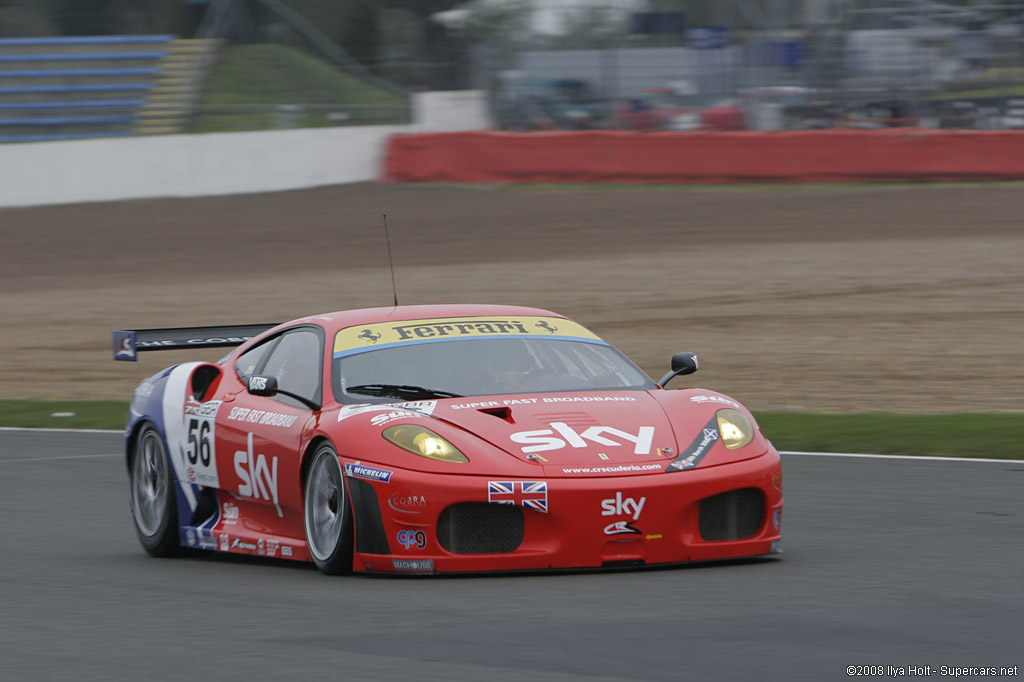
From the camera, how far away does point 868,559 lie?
21.2 ft

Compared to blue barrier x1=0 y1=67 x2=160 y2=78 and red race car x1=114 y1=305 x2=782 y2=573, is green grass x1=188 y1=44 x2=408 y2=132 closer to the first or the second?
blue barrier x1=0 y1=67 x2=160 y2=78

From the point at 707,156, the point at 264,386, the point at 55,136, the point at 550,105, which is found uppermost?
the point at 264,386

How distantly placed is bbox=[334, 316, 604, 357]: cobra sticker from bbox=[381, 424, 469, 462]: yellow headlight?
2.86 ft

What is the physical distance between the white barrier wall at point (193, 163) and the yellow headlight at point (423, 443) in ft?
76.6

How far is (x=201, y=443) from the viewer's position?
7.55 meters

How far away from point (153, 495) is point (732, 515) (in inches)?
120

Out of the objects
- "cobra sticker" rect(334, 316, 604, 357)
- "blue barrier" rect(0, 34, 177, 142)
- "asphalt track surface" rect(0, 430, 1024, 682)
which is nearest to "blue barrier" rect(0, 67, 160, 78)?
"blue barrier" rect(0, 34, 177, 142)

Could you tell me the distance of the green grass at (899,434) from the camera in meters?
10.6

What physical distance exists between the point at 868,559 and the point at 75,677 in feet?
10.3

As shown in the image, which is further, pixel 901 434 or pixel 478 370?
pixel 901 434

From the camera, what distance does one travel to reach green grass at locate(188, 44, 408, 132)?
3023cm

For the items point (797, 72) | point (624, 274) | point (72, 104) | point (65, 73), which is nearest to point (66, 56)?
point (65, 73)

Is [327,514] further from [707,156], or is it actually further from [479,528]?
[707,156]

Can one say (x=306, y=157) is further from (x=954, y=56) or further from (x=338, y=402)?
(x=338, y=402)
